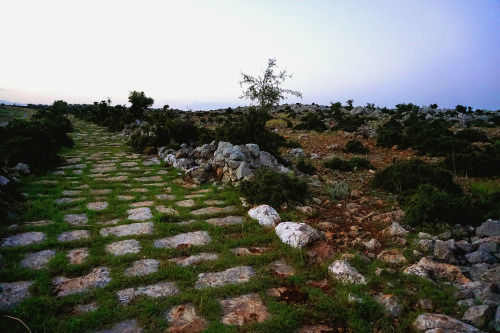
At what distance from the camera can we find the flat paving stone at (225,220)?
17.4 ft

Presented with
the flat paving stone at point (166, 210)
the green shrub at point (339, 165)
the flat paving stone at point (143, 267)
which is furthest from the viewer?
the green shrub at point (339, 165)

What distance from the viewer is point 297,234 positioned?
4.38m

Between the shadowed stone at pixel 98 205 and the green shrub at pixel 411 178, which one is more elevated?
the green shrub at pixel 411 178

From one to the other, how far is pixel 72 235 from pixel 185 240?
1786 mm

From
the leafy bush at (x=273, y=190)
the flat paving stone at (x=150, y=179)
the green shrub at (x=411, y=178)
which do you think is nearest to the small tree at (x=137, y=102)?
the flat paving stone at (x=150, y=179)

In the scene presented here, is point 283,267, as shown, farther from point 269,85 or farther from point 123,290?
point 269,85

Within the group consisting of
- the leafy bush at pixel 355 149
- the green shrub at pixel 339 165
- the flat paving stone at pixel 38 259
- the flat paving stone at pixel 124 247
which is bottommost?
the flat paving stone at pixel 38 259

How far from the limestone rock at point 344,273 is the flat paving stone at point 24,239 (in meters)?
4.21

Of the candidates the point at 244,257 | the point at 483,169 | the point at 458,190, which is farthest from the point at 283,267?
the point at 483,169

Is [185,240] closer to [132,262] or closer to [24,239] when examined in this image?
[132,262]

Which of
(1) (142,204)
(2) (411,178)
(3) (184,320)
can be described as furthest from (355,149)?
(3) (184,320)

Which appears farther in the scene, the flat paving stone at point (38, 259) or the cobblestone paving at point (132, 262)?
the flat paving stone at point (38, 259)

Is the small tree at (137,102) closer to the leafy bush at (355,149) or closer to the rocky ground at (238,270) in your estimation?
the leafy bush at (355,149)

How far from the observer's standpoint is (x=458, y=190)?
6.91 meters
